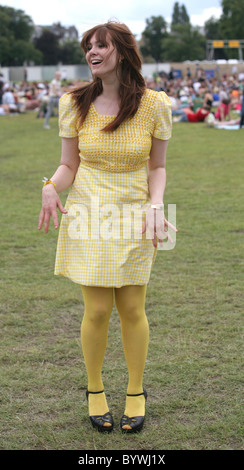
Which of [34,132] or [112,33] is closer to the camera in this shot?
[112,33]

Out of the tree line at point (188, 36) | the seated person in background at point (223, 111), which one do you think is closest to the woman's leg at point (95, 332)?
the seated person in background at point (223, 111)

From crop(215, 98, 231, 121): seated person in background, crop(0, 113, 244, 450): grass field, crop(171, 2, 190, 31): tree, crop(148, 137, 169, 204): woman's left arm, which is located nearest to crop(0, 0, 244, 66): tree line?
crop(171, 2, 190, 31): tree

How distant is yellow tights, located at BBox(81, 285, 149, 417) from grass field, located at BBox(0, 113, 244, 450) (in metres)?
0.13

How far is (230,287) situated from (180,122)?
58.4 ft

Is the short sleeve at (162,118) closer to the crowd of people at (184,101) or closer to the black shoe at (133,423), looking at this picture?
the black shoe at (133,423)

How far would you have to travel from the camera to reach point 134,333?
3.05 m

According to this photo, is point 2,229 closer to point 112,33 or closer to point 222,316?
point 222,316

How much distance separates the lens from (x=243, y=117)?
1870 centimetres

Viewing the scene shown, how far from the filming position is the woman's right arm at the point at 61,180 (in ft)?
9.46

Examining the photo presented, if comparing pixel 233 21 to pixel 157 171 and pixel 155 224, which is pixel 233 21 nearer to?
pixel 157 171

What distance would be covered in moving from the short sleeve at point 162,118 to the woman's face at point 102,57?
284 millimetres

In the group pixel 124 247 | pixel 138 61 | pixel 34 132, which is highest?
pixel 138 61

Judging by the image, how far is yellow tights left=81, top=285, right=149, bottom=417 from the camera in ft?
9.62

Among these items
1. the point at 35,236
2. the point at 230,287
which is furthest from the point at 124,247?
the point at 35,236
